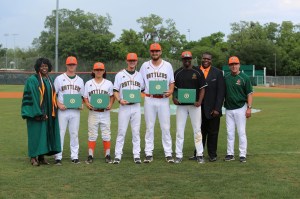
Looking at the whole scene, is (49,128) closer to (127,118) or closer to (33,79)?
(33,79)

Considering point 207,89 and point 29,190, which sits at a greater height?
point 207,89

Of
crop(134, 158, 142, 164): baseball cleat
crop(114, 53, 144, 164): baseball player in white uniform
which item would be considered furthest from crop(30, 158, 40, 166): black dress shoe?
crop(134, 158, 142, 164): baseball cleat

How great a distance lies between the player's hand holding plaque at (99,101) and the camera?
7602 mm

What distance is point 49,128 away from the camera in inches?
297

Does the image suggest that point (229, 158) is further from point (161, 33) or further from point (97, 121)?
point (161, 33)

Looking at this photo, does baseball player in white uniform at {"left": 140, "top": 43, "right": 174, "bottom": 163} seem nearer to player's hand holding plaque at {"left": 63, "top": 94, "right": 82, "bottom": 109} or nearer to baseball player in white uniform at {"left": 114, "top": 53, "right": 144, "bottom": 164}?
baseball player in white uniform at {"left": 114, "top": 53, "right": 144, "bottom": 164}

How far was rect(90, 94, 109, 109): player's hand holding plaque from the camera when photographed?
7602 millimetres

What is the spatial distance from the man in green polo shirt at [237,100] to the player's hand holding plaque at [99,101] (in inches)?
86.4

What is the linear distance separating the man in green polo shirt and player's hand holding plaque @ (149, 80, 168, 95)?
1.19m

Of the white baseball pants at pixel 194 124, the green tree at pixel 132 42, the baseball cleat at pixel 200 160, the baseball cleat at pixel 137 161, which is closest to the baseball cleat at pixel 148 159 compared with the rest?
the baseball cleat at pixel 137 161

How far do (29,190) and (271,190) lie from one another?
3236 millimetres

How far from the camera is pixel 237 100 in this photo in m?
7.74

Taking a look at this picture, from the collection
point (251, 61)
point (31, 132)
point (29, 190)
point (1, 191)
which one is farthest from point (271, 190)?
point (251, 61)

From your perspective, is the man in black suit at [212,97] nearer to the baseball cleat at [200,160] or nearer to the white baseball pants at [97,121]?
the baseball cleat at [200,160]
